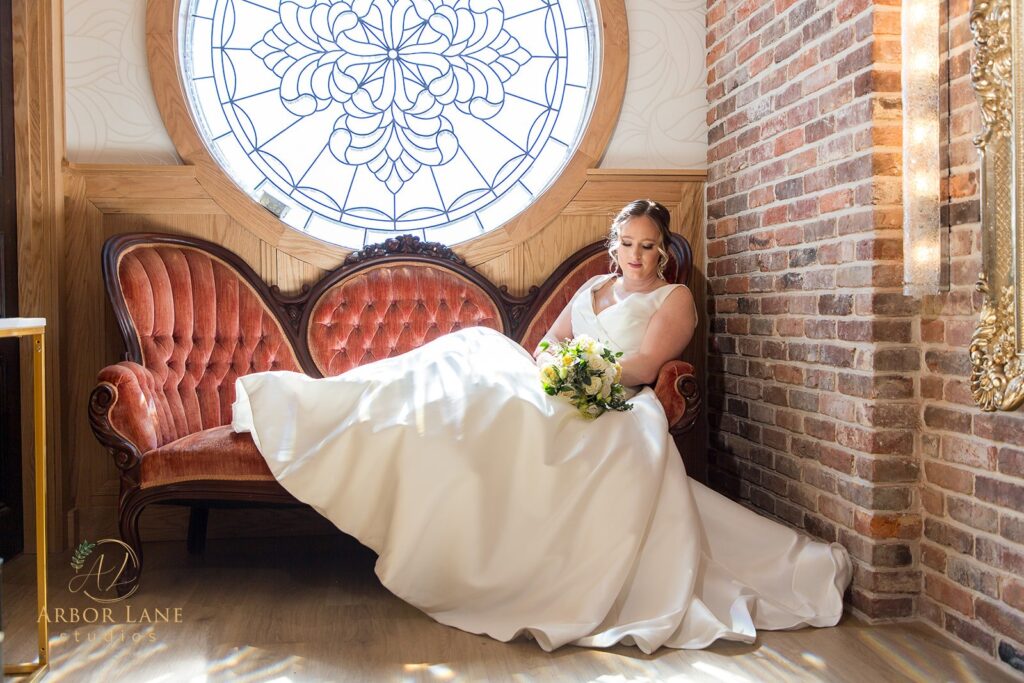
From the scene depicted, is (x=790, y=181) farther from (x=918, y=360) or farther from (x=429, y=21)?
(x=429, y=21)

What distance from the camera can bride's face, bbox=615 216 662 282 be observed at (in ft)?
11.7

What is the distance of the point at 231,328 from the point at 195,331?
147 mm

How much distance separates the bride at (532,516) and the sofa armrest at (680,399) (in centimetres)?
20

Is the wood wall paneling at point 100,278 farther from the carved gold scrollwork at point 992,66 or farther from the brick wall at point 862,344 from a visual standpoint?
the carved gold scrollwork at point 992,66

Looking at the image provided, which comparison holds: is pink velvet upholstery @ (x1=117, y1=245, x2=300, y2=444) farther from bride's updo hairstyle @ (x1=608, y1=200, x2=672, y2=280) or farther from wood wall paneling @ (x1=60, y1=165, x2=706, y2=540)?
bride's updo hairstyle @ (x1=608, y1=200, x2=672, y2=280)

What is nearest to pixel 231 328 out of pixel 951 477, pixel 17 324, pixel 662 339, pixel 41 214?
pixel 41 214

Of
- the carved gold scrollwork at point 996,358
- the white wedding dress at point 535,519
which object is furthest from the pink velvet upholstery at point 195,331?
the carved gold scrollwork at point 996,358

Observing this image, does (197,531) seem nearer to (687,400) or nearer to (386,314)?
(386,314)

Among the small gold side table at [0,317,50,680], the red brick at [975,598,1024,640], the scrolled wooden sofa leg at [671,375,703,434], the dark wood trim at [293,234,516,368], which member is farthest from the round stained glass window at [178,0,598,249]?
the red brick at [975,598,1024,640]

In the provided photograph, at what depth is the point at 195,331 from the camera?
3705mm

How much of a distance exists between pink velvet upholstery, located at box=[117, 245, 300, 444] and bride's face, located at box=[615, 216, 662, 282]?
4.95ft

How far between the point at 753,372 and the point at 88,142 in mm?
3053

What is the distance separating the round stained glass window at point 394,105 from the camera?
4090 millimetres

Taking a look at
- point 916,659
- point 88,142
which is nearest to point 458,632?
point 916,659
